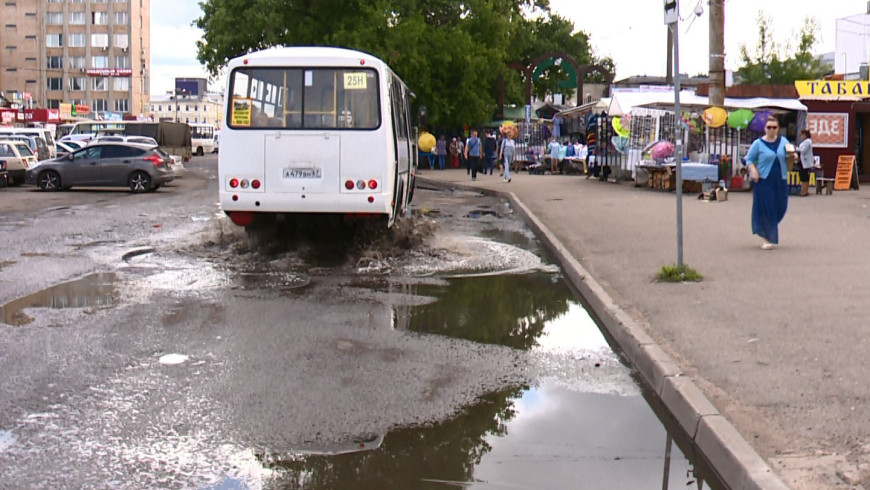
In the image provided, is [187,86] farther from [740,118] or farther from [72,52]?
[740,118]

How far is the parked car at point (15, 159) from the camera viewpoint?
3194 cm

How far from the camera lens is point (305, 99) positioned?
1281cm

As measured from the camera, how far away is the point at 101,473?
15.2ft

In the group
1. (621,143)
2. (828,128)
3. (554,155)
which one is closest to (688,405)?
(828,128)

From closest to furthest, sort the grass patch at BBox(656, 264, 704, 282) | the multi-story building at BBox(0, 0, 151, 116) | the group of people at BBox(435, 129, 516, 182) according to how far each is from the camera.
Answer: the grass patch at BBox(656, 264, 704, 282) < the group of people at BBox(435, 129, 516, 182) < the multi-story building at BBox(0, 0, 151, 116)

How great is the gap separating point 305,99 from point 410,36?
3072 cm

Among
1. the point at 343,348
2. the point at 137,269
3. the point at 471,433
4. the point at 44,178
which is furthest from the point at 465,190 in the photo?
the point at 471,433

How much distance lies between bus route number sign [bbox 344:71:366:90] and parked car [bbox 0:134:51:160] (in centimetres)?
2540

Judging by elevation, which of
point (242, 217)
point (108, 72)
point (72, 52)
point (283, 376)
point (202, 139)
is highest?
point (72, 52)

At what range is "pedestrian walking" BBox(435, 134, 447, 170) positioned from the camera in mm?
46250

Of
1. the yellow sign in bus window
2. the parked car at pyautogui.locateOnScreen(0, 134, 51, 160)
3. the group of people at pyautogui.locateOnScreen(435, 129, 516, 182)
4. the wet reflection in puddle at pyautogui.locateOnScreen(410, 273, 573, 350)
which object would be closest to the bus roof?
the yellow sign in bus window

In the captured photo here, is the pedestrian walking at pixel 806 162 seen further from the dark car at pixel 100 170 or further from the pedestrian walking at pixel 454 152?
the pedestrian walking at pixel 454 152

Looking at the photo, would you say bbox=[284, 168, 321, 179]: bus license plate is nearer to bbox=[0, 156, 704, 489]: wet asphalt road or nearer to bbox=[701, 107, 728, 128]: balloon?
bbox=[0, 156, 704, 489]: wet asphalt road

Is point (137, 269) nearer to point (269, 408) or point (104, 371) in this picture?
point (104, 371)
